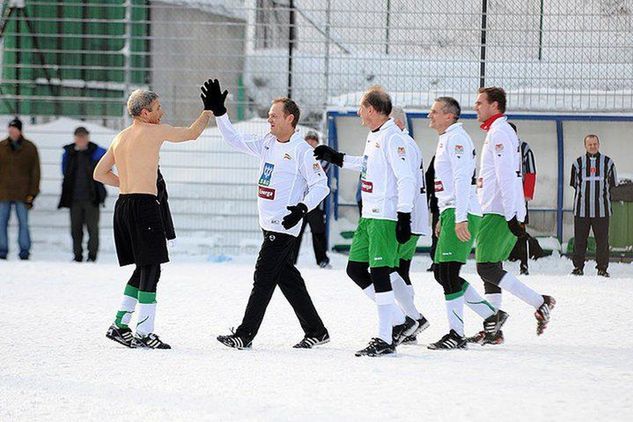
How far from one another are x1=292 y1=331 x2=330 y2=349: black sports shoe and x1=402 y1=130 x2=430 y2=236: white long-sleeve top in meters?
0.83

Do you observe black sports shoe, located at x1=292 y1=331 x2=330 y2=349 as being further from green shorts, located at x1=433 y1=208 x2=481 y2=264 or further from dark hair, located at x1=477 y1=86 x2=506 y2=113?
dark hair, located at x1=477 y1=86 x2=506 y2=113

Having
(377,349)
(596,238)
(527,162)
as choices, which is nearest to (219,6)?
(596,238)

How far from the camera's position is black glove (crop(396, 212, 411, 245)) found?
7.75 m

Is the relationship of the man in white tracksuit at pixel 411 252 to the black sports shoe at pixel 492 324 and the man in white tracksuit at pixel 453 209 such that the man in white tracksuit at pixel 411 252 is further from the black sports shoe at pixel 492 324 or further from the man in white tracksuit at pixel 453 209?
the black sports shoe at pixel 492 324

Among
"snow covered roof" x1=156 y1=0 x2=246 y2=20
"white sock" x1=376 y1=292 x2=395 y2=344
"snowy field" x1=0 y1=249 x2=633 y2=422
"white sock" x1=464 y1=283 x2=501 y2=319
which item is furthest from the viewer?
"snow covered roof" x1=156 y1=0 x2=246 y2=20

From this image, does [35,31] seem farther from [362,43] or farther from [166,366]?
[166,366]

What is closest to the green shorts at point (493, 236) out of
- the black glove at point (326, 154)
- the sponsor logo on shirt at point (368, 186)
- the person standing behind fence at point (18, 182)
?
the sponsor logo on shirt at point (368, 186)

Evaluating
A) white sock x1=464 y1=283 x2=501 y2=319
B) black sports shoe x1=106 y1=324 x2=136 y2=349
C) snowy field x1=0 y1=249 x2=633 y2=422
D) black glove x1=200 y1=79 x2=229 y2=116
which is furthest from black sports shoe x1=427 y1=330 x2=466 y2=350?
black glove x1=200 y1=79 x2=229 y2=116

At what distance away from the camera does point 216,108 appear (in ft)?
26.8

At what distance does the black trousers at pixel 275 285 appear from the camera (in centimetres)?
816

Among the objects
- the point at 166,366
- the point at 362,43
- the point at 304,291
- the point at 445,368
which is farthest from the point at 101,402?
the point at 362,43

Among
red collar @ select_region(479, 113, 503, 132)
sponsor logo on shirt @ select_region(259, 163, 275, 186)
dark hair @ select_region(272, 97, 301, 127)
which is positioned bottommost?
sponsor logo on shirt @ select_region(259, 163, 275, 186)

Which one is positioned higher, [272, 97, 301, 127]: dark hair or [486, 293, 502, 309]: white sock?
[272, 97, 301, 127]: dark hair

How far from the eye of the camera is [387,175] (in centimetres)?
796
